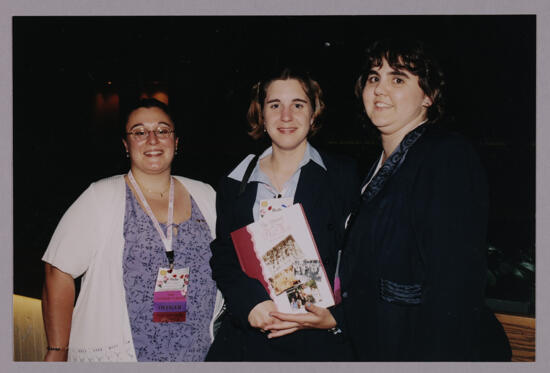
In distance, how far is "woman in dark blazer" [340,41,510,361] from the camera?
1.43 m

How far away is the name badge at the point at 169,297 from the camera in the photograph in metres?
2.03

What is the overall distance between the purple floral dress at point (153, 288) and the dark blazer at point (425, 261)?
88cm

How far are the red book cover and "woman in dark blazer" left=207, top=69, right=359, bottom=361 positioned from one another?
0.06 m

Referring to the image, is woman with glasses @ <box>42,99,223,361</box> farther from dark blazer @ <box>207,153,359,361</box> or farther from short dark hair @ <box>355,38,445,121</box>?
short dark hair @ <box>355,38,445,121</box>

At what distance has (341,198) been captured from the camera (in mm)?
1960

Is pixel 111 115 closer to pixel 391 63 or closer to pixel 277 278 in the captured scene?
pixel 277 278

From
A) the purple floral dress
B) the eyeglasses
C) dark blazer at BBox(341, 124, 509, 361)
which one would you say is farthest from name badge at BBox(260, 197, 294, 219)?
the eyeglasses

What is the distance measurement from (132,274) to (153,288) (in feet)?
Result: 0.47

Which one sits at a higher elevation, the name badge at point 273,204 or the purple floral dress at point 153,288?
the name badge at point 273,204

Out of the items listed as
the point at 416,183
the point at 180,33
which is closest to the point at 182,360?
the point at 416,183

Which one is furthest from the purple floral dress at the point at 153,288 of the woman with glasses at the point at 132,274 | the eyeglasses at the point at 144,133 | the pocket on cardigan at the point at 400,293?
the pocket on cardigan at the point at 400,293

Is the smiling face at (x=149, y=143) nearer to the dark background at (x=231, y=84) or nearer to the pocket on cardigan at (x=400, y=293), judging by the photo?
the dark background at (x=231, y=84)

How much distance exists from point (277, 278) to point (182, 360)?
78 cm

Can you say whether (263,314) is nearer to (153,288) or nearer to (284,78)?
(153,288)
